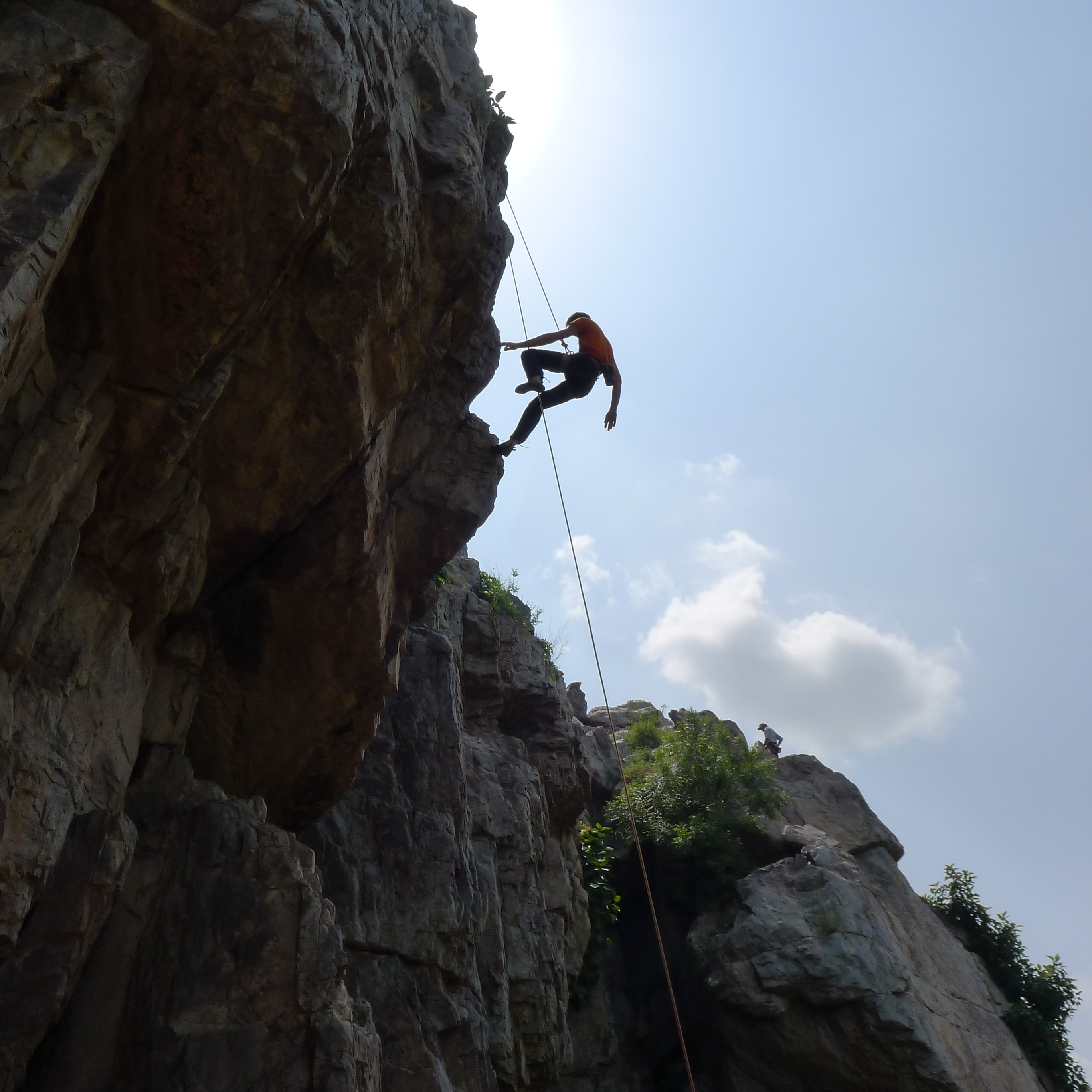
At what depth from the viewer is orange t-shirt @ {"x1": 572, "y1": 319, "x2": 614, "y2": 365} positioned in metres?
10.1

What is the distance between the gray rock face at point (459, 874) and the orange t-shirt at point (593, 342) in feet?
13.6

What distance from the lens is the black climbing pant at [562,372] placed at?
390 inches

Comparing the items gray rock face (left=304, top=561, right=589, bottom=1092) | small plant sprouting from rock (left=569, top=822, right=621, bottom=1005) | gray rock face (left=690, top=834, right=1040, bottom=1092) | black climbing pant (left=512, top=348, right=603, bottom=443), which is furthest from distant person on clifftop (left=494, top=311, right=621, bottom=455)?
gray rock face (left=690, top=834, right=1040, bottom=1092)

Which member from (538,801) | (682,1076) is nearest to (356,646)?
(538,801)

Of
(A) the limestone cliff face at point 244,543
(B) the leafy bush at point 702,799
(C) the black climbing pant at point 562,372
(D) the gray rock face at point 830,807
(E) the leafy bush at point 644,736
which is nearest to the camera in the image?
(A) the limestone cliff face at point 244,543

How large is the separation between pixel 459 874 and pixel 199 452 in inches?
216

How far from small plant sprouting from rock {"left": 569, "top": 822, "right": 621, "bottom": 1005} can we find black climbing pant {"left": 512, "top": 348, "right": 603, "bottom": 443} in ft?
29.5

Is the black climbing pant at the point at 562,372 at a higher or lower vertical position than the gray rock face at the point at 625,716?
lower

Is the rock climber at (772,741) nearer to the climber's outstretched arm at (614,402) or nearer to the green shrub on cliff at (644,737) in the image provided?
the green shrub on cliff at (644,737)

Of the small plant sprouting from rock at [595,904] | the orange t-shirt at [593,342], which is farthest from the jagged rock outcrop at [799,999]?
the orange t-shirt at [593,342]

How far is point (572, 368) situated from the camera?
1006 cm

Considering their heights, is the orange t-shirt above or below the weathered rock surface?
above

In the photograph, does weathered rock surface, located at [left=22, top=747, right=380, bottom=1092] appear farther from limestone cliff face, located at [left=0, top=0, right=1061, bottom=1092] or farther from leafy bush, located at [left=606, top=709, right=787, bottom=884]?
leafy bush, located at [left=606, top=709, right=787, bottom=884]

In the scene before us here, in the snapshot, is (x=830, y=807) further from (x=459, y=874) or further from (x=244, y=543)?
(x=244, y=543)
